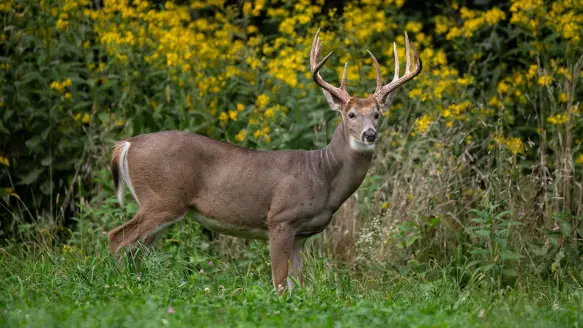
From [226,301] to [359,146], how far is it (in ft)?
5.53

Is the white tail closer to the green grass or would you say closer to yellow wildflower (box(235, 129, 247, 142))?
the green grass

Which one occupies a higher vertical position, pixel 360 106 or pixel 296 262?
pixel 360 106

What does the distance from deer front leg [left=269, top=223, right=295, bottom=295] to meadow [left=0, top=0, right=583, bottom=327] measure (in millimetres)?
235

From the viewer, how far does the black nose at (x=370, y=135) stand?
6.03 meters

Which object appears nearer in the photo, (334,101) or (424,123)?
(334,101)

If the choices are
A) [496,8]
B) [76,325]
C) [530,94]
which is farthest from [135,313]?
[496,8]

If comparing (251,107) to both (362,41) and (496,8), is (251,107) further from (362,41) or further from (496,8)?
(496,8)

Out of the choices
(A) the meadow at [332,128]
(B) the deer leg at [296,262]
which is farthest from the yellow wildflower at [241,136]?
(B) the deer leg at [296,262]

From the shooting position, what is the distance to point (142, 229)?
6.21 meters

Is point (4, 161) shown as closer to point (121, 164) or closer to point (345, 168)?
point (121, 164)

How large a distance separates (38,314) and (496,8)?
5.57m

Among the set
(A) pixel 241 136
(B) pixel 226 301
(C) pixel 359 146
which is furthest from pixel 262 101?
(B) pixel 226 301

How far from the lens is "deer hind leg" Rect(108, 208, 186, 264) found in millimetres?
6203

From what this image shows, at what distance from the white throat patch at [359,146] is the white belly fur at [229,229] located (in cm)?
81
